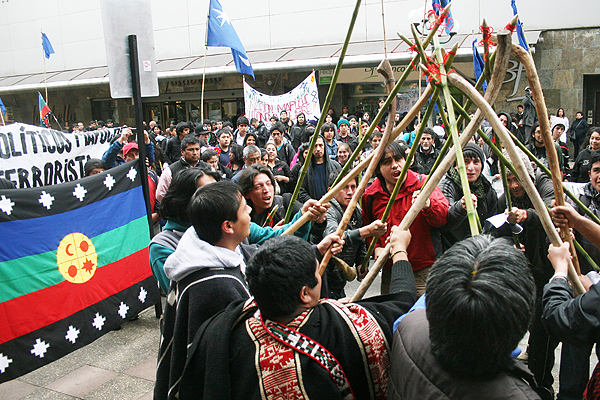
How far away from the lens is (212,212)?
6.57 ft

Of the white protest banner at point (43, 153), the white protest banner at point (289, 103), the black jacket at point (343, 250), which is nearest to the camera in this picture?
the black jacket at point (343, 250)

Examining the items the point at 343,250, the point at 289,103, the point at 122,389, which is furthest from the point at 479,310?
the point at 289,103

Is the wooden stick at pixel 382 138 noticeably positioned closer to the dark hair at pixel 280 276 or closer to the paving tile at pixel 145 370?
the dark hair at pixel 280 276

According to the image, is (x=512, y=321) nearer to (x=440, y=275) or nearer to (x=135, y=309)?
(x=440, y=275)

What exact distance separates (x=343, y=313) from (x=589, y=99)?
16399 mm

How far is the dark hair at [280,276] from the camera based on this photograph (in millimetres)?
1527

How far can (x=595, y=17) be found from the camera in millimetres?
14180

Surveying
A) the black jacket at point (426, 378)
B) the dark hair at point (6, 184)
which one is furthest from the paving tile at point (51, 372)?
the black jacket at point (426, 378)

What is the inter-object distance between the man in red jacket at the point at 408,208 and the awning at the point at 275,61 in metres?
11.6

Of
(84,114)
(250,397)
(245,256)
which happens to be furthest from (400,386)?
(84,114)

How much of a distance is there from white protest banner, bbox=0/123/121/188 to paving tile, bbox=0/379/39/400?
149 cm

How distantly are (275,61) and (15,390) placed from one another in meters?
15.1

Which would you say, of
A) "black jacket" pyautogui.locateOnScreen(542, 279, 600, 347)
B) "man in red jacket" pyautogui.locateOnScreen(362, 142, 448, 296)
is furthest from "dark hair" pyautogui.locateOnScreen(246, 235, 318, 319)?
"man in red jacket" pyautogui.locateOnScreen(362, 142, 448, 296)

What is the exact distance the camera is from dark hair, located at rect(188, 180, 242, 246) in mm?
2004
